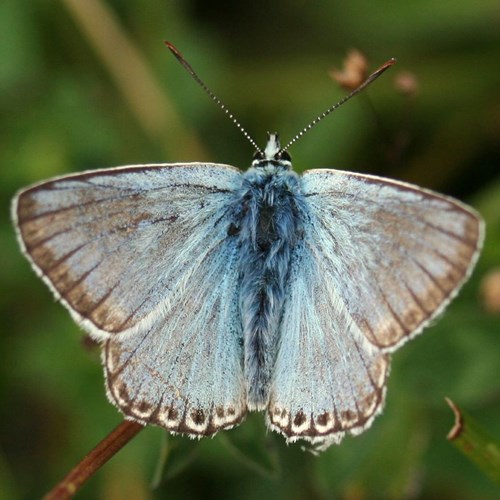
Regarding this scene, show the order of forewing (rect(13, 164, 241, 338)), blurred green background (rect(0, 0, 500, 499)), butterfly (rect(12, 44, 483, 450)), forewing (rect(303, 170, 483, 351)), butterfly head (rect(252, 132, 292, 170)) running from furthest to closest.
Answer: blurred green background (rect(0, 0, 500, 499)) < butterfly head (rect(252, 132, 292, 170)) < forewing (rect(13, 164, 241, 338)) < butterfly (rect(12, 44, 483, 450)) < forewing (rect(303, 170, 483, 351))

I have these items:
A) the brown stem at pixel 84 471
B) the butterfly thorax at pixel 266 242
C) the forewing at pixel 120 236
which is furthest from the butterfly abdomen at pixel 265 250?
the brown stem at pixel 84 471

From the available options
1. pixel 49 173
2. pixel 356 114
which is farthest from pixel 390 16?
pixel 49 173

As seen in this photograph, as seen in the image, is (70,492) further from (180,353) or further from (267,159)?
(267,159)

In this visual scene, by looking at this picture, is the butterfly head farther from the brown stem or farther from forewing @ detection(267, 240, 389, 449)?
the brown stem

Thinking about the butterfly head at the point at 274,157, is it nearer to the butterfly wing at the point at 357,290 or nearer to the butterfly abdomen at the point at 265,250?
the butterfly abdomen at the point at 265,250

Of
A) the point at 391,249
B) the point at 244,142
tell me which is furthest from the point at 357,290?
the point at 244,142

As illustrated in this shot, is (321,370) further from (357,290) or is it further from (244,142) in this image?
(244,142)

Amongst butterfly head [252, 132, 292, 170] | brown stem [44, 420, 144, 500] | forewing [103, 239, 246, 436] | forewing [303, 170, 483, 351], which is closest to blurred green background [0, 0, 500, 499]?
butterfly head [252, 132, 292, 170]
